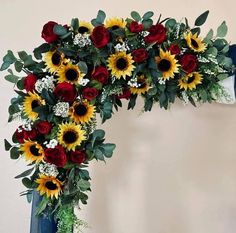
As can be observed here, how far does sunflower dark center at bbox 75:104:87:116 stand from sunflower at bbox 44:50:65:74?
14cm

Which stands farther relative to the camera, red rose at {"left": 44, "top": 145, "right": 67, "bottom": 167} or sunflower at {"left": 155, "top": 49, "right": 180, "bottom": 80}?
sunflower at {"left": 155, "top": 49, "right": 180, "bottom": 80}

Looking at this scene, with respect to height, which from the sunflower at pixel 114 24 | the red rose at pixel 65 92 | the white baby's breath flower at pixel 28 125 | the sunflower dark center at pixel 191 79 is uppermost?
the sunflower at pixel 114 24

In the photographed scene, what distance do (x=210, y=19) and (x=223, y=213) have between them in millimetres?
957

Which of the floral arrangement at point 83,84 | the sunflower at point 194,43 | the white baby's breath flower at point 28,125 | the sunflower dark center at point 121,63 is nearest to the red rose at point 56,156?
the floral arrangement at point 83,84

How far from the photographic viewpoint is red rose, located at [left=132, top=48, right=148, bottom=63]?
1.19 metres

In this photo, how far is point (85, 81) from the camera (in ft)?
3.85

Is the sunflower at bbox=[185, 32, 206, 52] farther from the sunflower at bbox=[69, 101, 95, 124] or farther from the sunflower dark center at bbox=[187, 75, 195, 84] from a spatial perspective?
the sunflower at bbox=[69, 101, 95, 124]

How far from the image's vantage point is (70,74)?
3.86ft

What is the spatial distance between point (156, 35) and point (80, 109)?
0.35 meters

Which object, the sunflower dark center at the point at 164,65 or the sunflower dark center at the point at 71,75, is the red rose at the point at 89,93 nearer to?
the sunflower dark center at the point at 71,75

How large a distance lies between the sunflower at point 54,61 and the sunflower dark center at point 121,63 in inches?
7.0

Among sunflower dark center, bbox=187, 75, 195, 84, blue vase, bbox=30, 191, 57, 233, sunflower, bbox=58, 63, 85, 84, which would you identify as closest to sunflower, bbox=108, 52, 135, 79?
sunflower, bbox=58, 63, 85, 84

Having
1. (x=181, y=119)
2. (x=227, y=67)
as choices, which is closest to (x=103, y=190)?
(x=181, y=119)

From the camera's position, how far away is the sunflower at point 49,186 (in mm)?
1126
